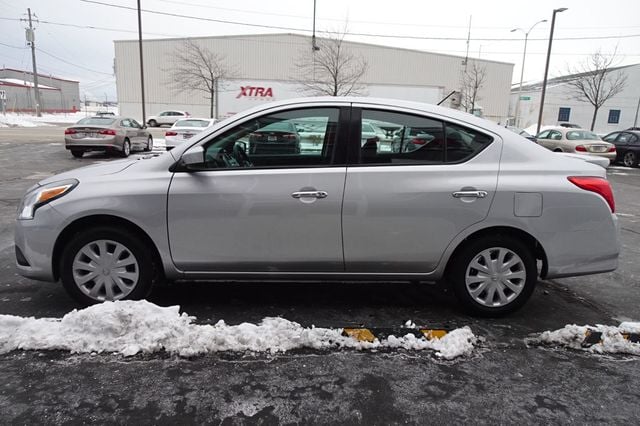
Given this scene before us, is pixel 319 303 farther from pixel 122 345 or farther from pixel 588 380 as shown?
pixel 588 380

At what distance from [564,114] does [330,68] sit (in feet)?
104

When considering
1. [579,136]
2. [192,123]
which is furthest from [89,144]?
[579,136]

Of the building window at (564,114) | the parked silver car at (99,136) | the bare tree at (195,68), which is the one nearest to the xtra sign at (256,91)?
the bare tree at (195,68)

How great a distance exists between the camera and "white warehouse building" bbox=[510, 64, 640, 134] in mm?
49625

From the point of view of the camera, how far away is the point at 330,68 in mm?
39875

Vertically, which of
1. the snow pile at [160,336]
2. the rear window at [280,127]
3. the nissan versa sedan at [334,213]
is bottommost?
the snow pile at [160,336]

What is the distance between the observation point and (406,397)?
2.66 meters

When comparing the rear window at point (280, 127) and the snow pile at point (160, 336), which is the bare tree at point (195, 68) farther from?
the snow pile at point (160, 336)

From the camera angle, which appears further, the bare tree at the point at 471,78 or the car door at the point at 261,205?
the bare tree at the point at 471,78

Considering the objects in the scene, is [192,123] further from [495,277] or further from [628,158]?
[628,158]

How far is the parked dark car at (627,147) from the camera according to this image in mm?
18641

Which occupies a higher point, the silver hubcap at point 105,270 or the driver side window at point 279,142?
the driver side window at point 279,142

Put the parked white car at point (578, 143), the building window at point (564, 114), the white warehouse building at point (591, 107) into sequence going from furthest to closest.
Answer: the building window at point (564, 114)
the white warehouse building at point (591, 107)
the parked white car at point (578, 143)

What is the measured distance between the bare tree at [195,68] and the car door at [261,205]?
38.2m
